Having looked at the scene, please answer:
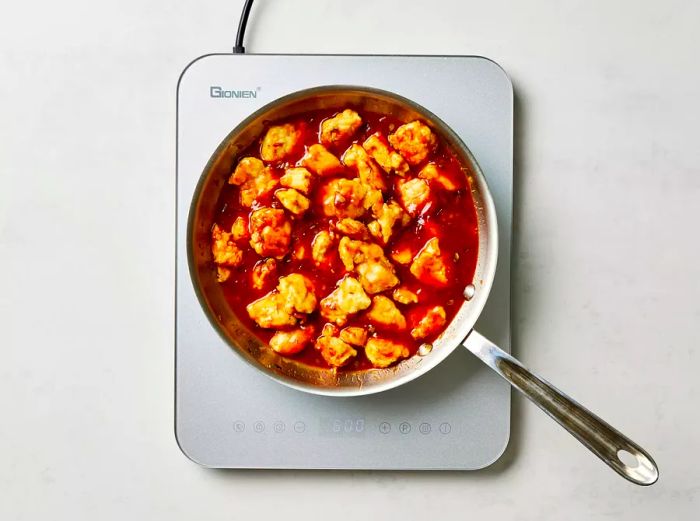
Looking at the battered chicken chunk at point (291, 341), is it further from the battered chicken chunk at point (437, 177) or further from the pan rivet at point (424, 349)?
the battered chicken chunk at point (437, 177)

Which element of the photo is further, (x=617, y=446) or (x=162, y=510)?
(x=162, y=510)

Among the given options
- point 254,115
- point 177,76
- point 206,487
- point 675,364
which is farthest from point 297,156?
point 675,364

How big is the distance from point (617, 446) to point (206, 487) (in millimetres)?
696

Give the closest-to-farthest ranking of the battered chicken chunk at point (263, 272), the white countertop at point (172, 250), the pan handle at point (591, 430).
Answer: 1. the pan handle at point (591, 430)
2. the battered chicken chunk at point (263, 272)
3. the white countertop at point (172, 250)

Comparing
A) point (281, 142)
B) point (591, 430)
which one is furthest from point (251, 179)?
point (591, 430)

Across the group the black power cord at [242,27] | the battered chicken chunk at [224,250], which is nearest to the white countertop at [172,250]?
the black power cord at [242,27]

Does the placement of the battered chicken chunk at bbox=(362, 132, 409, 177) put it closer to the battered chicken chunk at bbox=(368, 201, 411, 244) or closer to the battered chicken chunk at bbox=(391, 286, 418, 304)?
the battered chicken chunk at bbox=(368, 201, 411, 244)

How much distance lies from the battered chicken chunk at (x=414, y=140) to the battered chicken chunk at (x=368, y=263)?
16 centimetres

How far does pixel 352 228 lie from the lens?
1222 mm

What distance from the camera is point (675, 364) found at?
1.39 meters

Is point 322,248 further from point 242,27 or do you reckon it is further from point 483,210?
point 242,27

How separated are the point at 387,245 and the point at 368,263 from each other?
47 mm

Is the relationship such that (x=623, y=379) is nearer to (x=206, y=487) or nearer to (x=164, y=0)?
(x=206, y=487)

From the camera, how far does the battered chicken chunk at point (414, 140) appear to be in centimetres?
124
